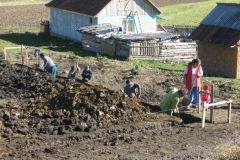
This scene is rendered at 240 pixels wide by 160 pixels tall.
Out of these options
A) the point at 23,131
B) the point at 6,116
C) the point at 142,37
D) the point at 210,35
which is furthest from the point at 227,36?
the point at 23,131

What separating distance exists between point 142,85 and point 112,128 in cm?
784

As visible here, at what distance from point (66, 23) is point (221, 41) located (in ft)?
48.9

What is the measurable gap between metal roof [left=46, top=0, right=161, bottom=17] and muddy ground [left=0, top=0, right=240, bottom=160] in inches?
630

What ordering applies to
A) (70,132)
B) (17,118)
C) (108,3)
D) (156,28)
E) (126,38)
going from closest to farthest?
1. (70,132)
2. (17,118)
3. (126,38)
4. (108,3)
5. (156,28)

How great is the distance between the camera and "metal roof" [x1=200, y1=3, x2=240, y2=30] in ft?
92.3

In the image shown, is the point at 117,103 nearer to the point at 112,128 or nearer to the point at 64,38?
the point at 112,128

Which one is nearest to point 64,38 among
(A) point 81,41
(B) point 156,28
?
(A) point 81,41

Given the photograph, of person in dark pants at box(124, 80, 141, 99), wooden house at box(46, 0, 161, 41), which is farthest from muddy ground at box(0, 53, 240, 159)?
wooden house at box(46, 0, 161, 41)

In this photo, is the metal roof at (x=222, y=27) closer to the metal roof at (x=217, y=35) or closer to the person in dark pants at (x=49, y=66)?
the metal roof at (x=217, y=35)

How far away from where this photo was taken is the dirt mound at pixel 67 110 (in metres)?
15.9

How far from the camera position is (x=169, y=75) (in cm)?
2664

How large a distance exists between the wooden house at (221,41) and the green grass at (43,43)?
271 inches

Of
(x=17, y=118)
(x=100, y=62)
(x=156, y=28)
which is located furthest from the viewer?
(x=156, y=28)

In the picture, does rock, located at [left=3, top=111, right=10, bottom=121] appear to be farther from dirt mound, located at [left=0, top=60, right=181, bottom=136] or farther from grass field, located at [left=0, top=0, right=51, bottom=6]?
grass field, located at [left=0, top=0, right=51, bottom=6]
